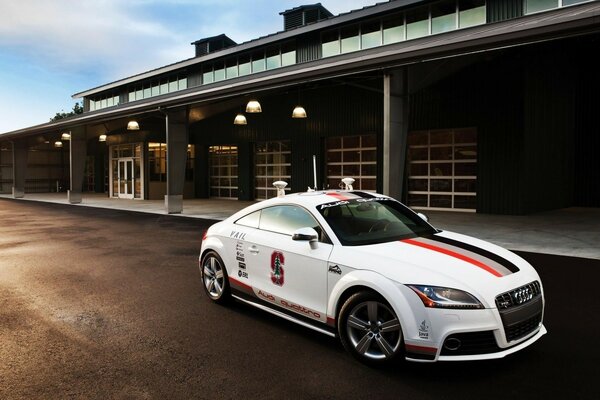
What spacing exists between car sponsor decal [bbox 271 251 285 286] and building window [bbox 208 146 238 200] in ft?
76.7

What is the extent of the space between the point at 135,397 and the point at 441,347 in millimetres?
2362

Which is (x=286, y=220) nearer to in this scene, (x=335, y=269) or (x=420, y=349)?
(x=335, y=269)

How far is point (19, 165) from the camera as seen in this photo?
32406 millimetres

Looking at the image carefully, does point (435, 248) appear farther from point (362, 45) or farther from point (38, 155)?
point (38, 155)

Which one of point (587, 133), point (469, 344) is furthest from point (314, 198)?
point (587, 133)

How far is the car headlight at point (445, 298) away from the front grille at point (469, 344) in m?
0.22

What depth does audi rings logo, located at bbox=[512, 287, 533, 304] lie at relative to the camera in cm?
383

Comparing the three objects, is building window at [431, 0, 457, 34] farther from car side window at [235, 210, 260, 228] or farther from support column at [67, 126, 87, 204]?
support column at [67, 126, 87, 204]

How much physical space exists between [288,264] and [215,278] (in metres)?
1.58

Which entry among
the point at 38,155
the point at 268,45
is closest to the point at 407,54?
the point at 268,45

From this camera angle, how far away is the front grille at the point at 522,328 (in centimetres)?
373

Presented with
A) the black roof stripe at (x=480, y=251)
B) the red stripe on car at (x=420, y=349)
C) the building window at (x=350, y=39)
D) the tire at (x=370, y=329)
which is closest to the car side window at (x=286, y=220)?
the tire at (x=370, y=329)

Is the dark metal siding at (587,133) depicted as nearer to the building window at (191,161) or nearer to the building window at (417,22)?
A: the building window at (417,22)

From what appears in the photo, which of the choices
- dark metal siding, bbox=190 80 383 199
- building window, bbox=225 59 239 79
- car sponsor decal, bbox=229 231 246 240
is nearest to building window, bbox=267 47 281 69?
building window, bbox=225 59 239 79
